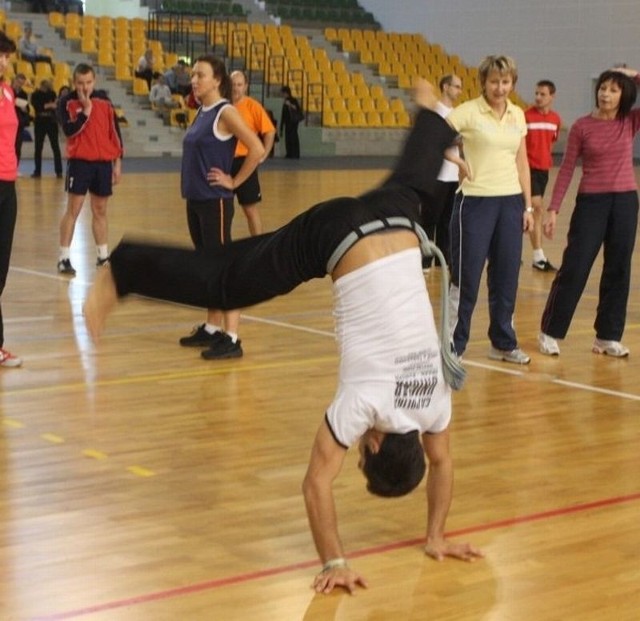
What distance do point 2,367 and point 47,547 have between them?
9.77 feet

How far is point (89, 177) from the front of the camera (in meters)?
10.8

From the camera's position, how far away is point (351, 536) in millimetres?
4484

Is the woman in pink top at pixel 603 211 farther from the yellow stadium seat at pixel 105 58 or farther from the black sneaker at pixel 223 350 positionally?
the yellow stadium seat at pixel 105 58

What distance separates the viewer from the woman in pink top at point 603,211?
743 centimetres

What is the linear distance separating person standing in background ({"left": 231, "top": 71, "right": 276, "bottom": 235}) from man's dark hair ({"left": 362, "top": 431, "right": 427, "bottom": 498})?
6213 millimetres

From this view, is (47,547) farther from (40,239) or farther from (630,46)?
(630,46)

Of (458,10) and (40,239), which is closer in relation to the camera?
(40,239)

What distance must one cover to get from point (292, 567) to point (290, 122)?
23.1 m

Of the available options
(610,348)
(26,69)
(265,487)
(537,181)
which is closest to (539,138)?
(537,181)

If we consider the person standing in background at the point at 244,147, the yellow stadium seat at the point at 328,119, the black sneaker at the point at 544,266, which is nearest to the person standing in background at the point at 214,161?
the person standing in background at the point at 244,147

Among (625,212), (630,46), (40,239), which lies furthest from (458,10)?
(625,212)

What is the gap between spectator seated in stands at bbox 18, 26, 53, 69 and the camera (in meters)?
24.3

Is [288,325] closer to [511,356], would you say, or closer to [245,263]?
[511,356]

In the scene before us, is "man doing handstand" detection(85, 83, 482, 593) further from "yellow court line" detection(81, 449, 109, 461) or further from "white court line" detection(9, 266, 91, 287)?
"white court line" detection(9, 266, 91, 287)
